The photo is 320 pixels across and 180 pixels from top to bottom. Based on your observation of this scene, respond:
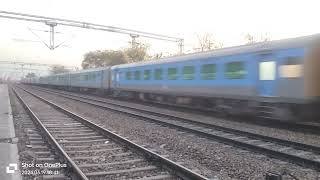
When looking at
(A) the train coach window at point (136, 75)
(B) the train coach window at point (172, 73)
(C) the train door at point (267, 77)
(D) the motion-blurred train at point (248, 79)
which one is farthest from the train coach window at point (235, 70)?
(A) the train coach window at point (136, 75)

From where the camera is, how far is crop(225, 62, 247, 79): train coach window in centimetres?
1658

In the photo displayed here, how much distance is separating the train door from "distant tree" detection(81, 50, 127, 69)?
67.2 meters

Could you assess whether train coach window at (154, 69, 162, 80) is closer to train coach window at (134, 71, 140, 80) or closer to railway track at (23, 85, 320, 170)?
train coach window at (134, 71, 140, 80)

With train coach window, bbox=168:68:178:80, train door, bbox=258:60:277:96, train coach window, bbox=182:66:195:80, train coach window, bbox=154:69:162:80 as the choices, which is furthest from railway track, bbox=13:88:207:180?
train coach window, bbox=154:69:162:80

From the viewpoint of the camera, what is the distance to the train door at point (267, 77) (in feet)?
48.1

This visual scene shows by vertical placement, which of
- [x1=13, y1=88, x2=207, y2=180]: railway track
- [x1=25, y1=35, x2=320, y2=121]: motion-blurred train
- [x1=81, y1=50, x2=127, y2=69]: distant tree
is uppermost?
[x1=81, y1=50, x2=127, y2=69]: distant tree

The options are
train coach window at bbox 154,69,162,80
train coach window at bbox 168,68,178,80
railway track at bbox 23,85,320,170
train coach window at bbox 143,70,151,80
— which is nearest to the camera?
railway track at bbox 23,85,320,170

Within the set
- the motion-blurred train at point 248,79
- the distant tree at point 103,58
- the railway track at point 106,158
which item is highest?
the distant tree at point 103,58

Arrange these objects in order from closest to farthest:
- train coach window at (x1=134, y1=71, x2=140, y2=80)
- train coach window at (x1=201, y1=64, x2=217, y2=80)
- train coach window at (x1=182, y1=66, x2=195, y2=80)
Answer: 1. train coach window at (x1=201, y1=64, x2=217, y2=80)
2. train coach window at (x1=182, y1=66, x2=195, y2=80)
3. train coach window at (x1=134, y1=71, x2=140, y2=80)

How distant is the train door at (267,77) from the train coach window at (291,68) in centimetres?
43

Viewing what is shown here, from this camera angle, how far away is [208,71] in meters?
19.3

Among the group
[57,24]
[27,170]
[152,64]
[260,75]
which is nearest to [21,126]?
[27,170]

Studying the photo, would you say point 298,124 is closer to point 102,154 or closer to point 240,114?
point 240,114

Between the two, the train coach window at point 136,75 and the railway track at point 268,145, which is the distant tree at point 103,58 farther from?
the railway track at point 268,145
